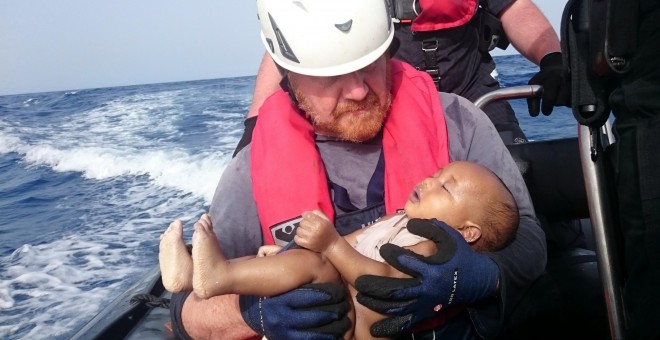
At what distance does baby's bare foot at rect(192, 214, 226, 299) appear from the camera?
1.66m

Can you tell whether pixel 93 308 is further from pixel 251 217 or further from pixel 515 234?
pixel 515 234

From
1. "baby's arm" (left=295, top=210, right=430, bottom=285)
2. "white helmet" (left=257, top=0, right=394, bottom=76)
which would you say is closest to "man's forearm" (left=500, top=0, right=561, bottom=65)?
"white helmet" (left=257, top=0, right=394, bottom=76)

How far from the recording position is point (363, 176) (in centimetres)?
233

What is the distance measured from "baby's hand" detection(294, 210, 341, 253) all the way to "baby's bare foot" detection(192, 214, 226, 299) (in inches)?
9.2

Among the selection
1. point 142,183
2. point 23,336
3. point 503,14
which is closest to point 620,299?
point 503,14

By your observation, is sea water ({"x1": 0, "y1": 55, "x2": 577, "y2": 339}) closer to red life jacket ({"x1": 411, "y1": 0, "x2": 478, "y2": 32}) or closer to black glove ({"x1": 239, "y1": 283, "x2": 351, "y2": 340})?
black glove ({"x1": 239, "y1": 283, "x2": 351, "y2": 340})

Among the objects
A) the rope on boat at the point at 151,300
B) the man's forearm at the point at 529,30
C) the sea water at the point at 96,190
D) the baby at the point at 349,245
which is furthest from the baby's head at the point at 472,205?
the sea water at the point at 96,190

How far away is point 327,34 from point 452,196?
2.32ft

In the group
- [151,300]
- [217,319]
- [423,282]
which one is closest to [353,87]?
[423,282]

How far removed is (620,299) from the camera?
1.74 meters

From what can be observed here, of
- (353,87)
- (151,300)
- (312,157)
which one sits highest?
(353,87)

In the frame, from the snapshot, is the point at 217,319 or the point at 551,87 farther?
the point at 551,87

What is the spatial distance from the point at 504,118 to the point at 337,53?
1.53m

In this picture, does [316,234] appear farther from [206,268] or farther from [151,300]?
[151,300]
